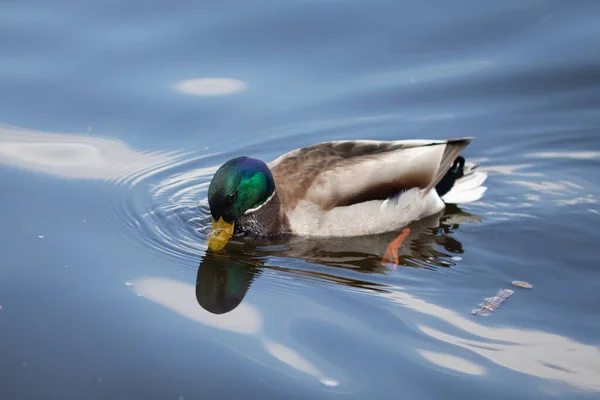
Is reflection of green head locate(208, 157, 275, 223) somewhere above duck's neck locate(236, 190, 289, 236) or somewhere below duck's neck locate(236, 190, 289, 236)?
above

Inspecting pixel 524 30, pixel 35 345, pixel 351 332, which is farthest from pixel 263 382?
pixel 524 30

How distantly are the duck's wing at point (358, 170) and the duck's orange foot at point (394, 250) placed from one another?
12.5 inches

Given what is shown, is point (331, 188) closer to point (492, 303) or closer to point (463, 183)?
point (463, 183)

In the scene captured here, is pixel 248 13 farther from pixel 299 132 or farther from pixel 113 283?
pixel 113 283

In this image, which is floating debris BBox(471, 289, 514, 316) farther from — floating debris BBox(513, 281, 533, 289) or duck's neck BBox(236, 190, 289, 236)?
duck's neck BBox(236, 190, 289, 236)

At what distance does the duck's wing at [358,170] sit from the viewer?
7195 millimetres

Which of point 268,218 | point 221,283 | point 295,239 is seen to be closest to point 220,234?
point 268,218

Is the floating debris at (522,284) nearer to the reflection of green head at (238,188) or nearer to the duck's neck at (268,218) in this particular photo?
the duck's neck at (268,218)

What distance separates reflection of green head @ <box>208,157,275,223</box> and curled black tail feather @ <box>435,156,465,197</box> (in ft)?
4.80

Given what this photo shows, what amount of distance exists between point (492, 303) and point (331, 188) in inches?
66.3

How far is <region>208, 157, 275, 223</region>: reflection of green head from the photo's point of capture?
6.98 metres

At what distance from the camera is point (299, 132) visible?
858 centimetres

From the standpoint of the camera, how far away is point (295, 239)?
7.24 metres

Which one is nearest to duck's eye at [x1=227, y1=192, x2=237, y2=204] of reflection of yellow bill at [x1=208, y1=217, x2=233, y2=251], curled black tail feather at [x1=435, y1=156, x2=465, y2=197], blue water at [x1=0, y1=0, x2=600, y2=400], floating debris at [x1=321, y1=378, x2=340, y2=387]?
A: reflection of yellow bill at [x1=208, y1=217, x2=233, y2=251]
